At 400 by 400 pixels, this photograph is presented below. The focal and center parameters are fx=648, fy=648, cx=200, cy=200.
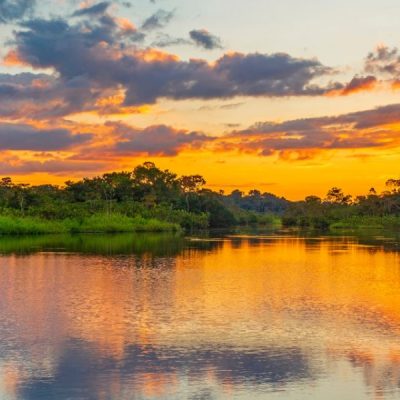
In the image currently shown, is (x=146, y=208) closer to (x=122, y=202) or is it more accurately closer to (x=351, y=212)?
(x=122, y=202)

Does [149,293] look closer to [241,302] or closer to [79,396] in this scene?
[241,302]

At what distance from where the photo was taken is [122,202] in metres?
93.9

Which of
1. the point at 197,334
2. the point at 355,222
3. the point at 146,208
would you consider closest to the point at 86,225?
the point at 146,208

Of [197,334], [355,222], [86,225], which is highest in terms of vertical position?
[355,222]

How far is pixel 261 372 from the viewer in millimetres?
11883

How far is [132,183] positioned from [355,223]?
3633 cm

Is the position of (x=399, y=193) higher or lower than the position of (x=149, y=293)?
higher

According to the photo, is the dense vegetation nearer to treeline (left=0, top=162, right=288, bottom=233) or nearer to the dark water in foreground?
treeline (left=0, top=162, right=288, bottom=233)

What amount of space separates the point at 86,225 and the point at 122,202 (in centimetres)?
1849

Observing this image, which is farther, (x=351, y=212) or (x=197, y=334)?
(x=351, y=212)

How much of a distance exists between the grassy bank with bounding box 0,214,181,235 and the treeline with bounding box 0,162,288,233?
123 mm

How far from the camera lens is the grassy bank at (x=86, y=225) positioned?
65625 millimetres

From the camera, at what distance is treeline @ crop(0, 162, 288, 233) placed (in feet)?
249

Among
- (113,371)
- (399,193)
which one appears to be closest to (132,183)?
(399,193)
